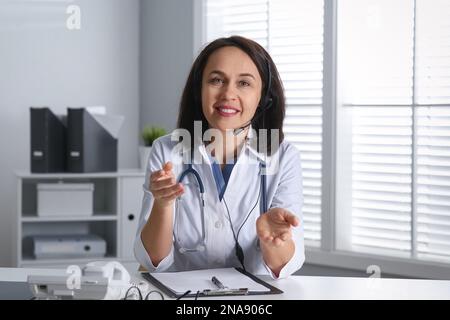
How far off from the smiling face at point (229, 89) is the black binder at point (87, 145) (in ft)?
5.41

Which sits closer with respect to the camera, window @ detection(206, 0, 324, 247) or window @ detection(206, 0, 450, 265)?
window @ detection(206, 0, 450, 265)

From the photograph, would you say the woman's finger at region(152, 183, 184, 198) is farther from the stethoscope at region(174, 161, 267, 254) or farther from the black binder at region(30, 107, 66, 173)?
the black binder at region(30, 107, 66, 173)

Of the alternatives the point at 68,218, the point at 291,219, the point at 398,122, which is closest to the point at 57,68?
the point at 68,218

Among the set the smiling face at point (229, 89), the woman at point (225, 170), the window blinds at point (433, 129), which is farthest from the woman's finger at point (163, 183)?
the window blinds at point (433, 129)

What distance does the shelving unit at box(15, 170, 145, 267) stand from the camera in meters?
3.38

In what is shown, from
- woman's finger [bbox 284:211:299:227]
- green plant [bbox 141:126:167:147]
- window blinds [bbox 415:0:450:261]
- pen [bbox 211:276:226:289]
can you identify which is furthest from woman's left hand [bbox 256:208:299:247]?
green plant [bbox 141:126:167:147]

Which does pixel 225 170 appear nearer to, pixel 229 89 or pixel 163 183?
pixel 229 89

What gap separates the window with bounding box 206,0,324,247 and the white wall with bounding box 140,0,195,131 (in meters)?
0.46

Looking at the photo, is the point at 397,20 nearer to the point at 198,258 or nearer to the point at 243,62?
the point at 243,62

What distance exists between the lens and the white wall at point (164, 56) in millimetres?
3781

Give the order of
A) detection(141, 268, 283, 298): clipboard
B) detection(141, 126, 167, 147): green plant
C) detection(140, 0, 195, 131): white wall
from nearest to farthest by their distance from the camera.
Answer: detection(141, 268, 283, 298): clipboard, detection(141, 126, 167, 147): green plant, detection(140, 0, 195, 131): white wall

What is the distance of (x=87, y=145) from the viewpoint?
3408 mm

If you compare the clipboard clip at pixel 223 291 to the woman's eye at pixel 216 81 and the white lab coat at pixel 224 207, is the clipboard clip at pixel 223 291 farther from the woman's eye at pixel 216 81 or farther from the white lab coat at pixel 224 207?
the woman's eye at pixel 216 81

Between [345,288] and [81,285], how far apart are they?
594 mm
